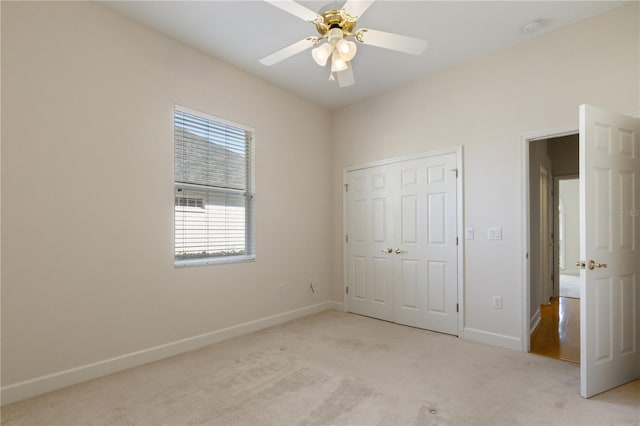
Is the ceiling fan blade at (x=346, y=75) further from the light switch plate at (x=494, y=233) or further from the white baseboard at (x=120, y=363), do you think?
the white baseboard at (x=120, y=363)

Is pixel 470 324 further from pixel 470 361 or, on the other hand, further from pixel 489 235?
pixel 489 235

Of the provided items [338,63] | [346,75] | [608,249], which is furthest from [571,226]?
[338,63]

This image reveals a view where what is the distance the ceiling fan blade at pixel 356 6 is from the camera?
192 centimetres

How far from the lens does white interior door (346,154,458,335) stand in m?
3.81

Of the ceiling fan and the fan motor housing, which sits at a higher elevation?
the fan motor housing

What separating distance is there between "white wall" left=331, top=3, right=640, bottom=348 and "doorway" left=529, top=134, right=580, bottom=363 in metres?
0.53

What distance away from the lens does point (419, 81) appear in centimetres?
406

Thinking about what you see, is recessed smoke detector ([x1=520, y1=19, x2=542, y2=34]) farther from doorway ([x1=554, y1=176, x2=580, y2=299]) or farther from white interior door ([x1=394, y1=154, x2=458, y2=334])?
doorway ([x1=554, y1=176, x2=580, y2=299])

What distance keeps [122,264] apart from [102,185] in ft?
2.26

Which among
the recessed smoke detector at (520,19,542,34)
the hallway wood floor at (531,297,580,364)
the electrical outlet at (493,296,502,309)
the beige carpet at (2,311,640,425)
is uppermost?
the recessed smoke detector at (520,19,542,34)

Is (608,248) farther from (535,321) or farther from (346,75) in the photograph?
(346,75)

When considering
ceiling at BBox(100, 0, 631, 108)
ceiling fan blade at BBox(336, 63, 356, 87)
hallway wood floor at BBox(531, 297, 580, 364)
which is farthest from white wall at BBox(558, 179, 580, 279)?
ceiling fan blade at BBox(336, 63, 356, 87)

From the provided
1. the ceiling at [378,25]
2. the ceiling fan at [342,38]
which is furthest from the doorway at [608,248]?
the ceiling fan at [342,38]

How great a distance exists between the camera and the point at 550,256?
557 centimetres
